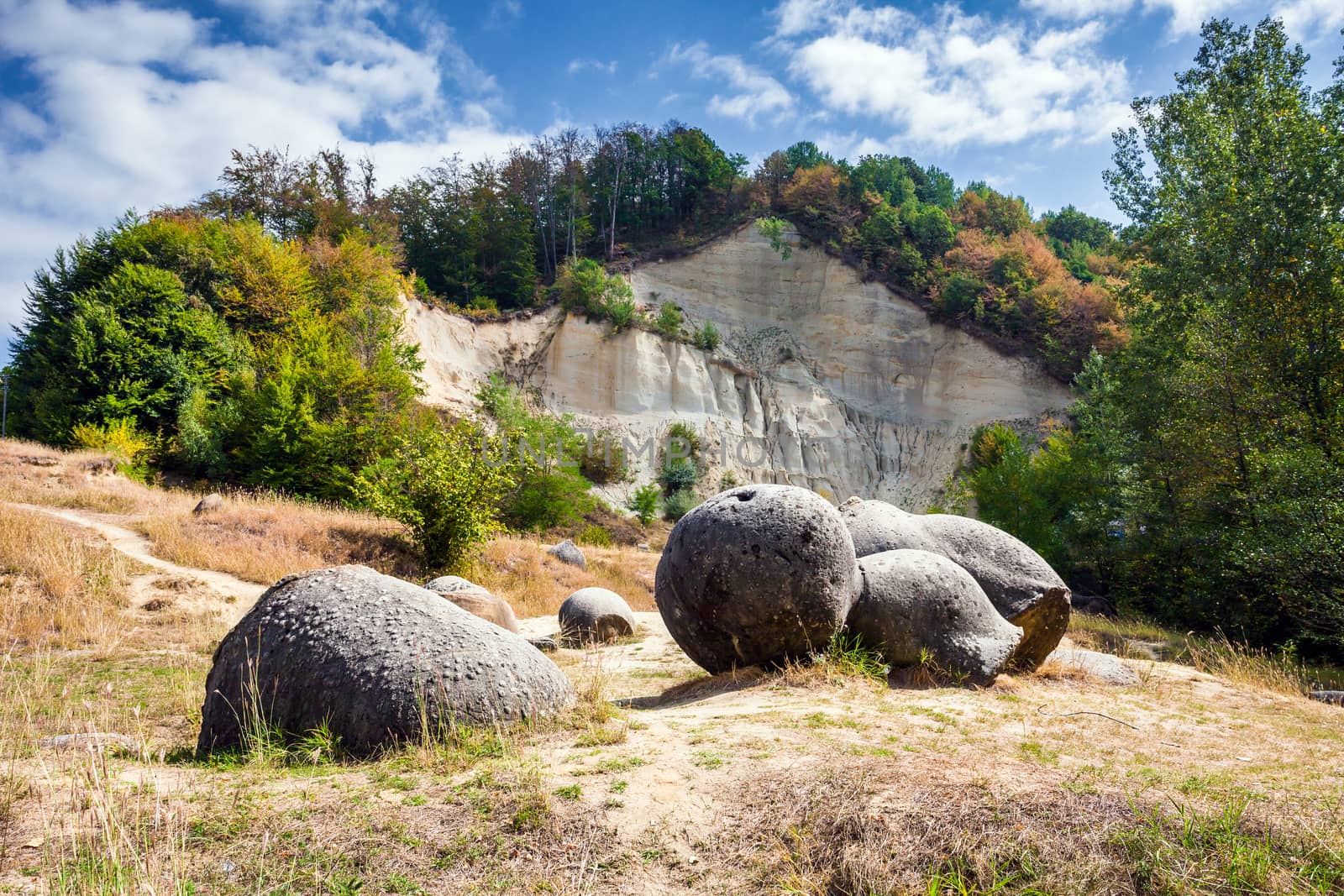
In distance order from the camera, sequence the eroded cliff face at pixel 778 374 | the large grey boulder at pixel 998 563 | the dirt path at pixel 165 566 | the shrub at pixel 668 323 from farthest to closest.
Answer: the shrub at pixel 668 323
the eroded cliff face at pixel 778 374
the dirt path at pixel 165 566
the large grey boulder at pixel 998 563

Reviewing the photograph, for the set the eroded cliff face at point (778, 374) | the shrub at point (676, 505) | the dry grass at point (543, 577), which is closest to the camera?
the dry grass at point (543, 577)

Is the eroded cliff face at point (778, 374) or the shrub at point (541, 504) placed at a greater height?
the eroded cliff face at point (778, 374)

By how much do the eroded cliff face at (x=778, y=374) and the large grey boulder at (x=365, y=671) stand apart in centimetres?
2985

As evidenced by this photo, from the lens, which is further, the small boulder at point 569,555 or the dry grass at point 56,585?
the small boulder at point 569,555

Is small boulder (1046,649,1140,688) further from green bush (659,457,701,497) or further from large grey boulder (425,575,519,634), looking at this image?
green bush (659,457,701,497)

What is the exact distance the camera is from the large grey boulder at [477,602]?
36.7 feet

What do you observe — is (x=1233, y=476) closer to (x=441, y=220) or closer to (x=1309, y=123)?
(x=1309, y=123)

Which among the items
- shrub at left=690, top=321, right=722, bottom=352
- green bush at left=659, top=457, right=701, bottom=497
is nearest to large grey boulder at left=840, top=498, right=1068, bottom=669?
green bush at left=659, top=457, right=701, bottom=497

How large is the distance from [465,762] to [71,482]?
19.4 metres

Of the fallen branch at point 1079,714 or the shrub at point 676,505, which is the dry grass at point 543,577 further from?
the shrub at point 676,505

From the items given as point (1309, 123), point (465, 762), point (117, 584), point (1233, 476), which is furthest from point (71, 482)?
point (1309, 123)

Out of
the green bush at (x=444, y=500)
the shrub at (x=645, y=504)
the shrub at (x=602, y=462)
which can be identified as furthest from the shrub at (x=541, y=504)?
the green bush at (x=444, y=500)

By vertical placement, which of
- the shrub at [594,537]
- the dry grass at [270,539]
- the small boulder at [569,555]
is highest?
the dry grass at [270,539]

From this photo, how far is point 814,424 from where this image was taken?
40.9 meters
